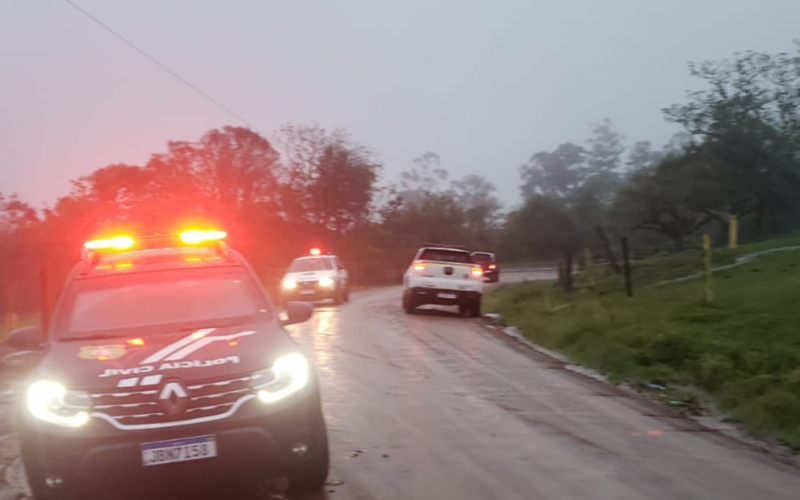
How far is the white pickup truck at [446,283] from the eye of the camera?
2445 centimetres

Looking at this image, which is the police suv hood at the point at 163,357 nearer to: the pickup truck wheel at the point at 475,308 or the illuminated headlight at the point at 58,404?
the illuminated headlight at the point at 58,404

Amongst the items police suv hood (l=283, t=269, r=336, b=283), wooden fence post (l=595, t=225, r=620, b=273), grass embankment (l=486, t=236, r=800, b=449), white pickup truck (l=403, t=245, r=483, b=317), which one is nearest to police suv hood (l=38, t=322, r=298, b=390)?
grass embankment (l=486, t=236, r=800, b=449)

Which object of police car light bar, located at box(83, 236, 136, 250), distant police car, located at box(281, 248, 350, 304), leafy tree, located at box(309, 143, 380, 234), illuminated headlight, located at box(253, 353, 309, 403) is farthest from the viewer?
leafy tree, located at box(309, 143, 380, 234)

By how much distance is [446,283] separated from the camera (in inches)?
966

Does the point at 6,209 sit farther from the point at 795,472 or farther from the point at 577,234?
the point at 795,472

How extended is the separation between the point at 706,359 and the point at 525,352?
4271 millimetres

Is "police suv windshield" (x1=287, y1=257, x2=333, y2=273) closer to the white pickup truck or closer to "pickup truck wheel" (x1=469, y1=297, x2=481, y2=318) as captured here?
the white pickup truck

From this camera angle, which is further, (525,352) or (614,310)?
(614,310)

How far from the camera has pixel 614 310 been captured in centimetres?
1864

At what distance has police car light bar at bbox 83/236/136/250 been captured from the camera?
8562 mm

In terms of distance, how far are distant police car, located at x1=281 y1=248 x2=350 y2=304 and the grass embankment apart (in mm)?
7049

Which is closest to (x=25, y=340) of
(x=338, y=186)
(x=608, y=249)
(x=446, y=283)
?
(x=446, y=283)

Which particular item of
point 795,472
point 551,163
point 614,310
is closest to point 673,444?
point 795,472

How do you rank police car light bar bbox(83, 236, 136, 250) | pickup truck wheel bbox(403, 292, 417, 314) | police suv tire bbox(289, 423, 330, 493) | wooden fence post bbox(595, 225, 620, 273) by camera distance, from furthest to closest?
wooden fence post bbox(595, 225, 620, 273) < pickup truck wheel bbox(403, 292, 417, 314) < police car light bar bbox(83, 236, 136, 250) < police suv tire bbox(289, 423, 330, 493)
